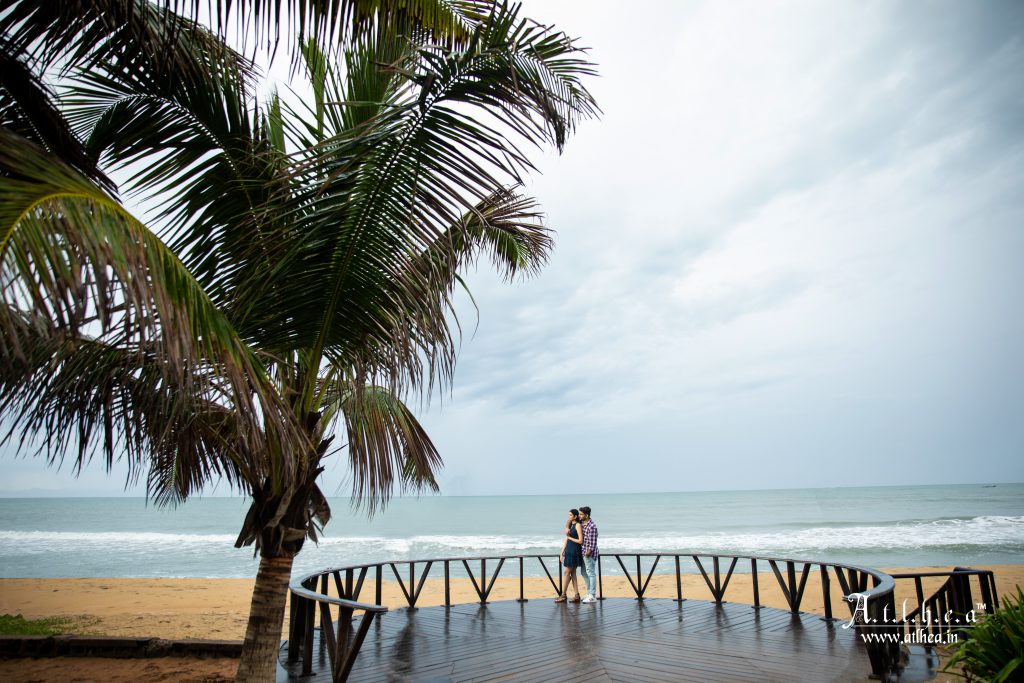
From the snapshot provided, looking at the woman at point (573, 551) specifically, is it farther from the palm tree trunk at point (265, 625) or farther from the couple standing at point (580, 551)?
the palm tree trunk at point (265, 625)

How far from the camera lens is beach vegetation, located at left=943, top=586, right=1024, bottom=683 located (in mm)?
3598

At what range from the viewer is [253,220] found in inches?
126

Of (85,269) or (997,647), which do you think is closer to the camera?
(85,269)

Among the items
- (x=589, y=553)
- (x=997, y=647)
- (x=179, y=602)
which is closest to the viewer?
(x=997, y=647)

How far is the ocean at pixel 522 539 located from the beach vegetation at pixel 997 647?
488 inches

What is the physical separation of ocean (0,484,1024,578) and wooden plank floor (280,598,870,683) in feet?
28.5

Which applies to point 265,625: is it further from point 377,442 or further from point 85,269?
point 85,269

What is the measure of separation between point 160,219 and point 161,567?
92.0 ft

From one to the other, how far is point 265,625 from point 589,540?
19.6 ft

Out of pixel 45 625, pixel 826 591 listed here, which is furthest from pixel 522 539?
pixel 826 591

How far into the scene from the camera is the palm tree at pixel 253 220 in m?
2.13

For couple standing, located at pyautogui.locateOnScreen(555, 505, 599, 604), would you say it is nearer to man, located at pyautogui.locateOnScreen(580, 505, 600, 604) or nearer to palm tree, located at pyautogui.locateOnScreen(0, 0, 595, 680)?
man, located at pyautogui.locateOnScreen(580, 505, 600, 604)

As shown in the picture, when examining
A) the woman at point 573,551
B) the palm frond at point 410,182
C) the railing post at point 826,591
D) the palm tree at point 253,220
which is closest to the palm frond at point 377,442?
the palm tree at point 253,220

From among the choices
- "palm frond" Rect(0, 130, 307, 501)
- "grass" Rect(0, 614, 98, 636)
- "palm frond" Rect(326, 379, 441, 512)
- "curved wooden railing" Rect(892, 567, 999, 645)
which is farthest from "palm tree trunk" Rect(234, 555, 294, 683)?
"grass" Rect(0, 614, 98, 636)
